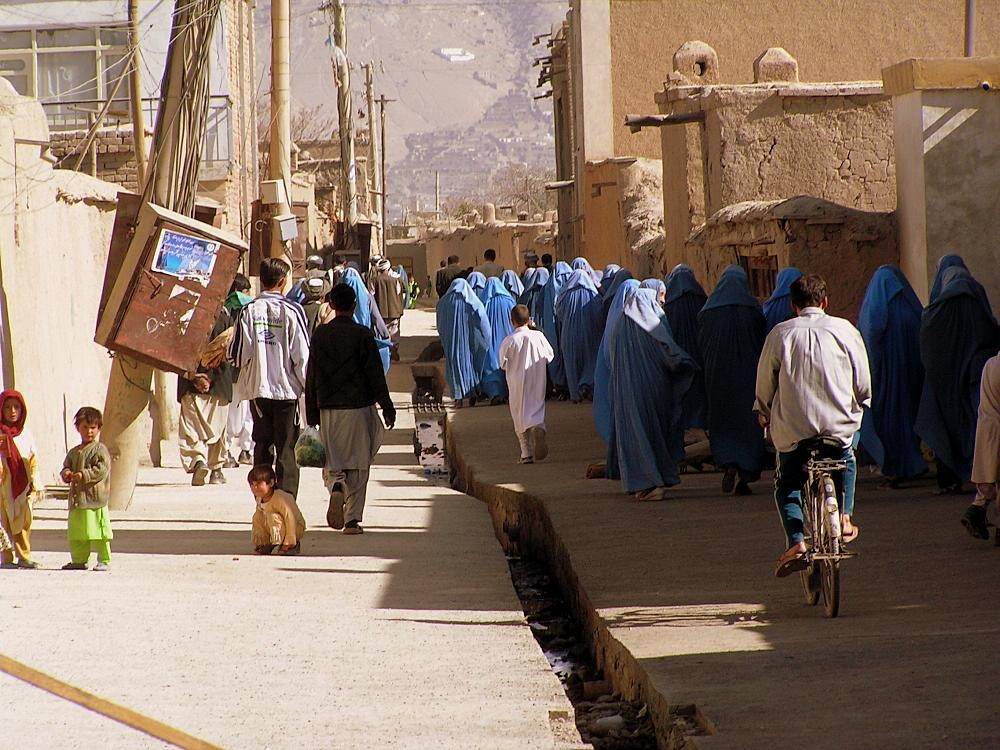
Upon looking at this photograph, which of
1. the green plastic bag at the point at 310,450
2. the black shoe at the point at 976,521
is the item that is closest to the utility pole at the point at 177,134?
the green plastic bag at the point at 310,450

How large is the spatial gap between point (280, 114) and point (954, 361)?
819cm

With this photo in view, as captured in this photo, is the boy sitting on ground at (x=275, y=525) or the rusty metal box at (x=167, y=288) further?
the rusty metal box at (x=167, y=288)

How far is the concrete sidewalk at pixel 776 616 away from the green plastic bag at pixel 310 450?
1.54 m

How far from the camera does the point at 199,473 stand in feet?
40.4

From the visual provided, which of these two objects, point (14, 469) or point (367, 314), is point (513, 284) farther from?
point (14, 469)

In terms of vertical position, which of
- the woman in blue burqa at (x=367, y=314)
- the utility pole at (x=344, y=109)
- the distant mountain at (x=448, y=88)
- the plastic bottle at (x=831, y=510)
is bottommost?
the plastic bottle at (x=831, y=510)

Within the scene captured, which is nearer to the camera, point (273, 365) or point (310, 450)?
point (310, 450)

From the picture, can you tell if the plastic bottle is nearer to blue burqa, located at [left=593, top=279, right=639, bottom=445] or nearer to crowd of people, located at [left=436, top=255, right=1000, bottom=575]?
crowd of people, located at [left=436, top=255, right=1000, bottom=575]

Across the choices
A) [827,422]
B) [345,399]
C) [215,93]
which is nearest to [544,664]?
[827,422]

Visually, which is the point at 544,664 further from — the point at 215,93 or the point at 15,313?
the point at 215,93

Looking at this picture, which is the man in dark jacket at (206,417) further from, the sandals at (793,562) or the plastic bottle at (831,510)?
the plastic bottle at (831,510)

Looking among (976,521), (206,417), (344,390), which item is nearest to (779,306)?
(976,521)

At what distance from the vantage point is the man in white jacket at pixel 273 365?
9.52 meters

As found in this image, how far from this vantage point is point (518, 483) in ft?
Answer: 39.0
